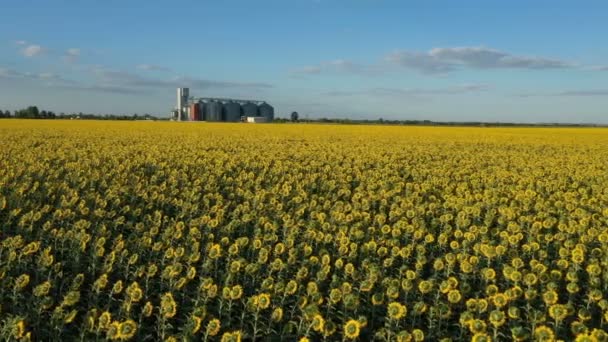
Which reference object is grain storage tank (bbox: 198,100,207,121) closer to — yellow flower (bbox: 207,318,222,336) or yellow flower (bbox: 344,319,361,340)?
yellow flower (bbox: 207,318,222,336)

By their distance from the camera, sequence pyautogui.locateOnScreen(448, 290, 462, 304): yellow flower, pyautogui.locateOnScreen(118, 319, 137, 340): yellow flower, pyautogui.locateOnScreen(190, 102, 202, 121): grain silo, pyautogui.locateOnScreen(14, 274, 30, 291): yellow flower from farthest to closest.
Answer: pyautogui.locateOnScreen(190, 102, 202, 121): grain silo < pyautogui.locateOnScreen(14, 274, 30, 291): yellow flower < pyautogui.locateOnScreen(448, 290, 462, 304): yellow flower < pyautogui.locateOnScreen(118, 319, 137, 340): yellow flower

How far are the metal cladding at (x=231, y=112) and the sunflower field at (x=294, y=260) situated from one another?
314ft

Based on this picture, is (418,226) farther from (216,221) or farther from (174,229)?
(174,229)

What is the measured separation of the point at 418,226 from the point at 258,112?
107 meters

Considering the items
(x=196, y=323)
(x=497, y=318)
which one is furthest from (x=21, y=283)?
(x=497, y=318)

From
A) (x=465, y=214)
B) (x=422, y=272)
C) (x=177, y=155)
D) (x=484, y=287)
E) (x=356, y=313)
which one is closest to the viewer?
(x=356, y=313)

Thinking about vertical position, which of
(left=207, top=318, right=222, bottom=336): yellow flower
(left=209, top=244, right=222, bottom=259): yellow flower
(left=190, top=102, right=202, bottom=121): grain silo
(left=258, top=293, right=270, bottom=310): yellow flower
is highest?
(left=190, top=102, right=202, bottom=121): grain silo

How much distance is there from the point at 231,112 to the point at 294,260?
106 metres

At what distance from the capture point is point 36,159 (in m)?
15.2

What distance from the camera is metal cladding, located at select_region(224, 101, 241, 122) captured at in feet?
361

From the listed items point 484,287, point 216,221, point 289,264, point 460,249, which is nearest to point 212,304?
point 289,264

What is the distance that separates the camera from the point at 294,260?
659 centimetres

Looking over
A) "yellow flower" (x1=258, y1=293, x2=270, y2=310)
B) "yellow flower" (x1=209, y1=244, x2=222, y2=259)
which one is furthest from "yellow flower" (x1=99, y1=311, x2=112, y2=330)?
"yellow flower" (x1=209, y1=244, x2=222, y2=259)

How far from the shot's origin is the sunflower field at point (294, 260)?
17.2 ft
